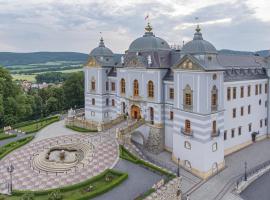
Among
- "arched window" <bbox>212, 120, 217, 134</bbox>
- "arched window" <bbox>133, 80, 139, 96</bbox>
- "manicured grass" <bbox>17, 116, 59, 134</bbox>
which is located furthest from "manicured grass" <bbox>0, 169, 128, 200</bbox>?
"manicured grass" <bbox>17, 116, 59, 134</bbox>

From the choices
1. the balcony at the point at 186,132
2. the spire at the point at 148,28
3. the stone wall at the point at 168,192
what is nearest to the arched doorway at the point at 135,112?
the balcony at the point at 186,132

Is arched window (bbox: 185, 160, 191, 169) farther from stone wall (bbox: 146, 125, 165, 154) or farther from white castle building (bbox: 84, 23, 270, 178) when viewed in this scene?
stone wall (bbox: 146, 125, 165, 154)

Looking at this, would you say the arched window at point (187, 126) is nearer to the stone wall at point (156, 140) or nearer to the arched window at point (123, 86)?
the stone wall at point (156, 140)

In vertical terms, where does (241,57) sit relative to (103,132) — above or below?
above

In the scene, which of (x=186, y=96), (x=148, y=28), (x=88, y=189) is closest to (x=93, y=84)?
(x=148, y=28)

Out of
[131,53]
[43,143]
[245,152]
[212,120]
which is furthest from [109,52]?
[245,152]

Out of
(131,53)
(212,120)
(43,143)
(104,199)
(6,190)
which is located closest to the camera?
(104,199)

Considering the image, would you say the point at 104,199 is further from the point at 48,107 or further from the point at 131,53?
the point at 48,107
